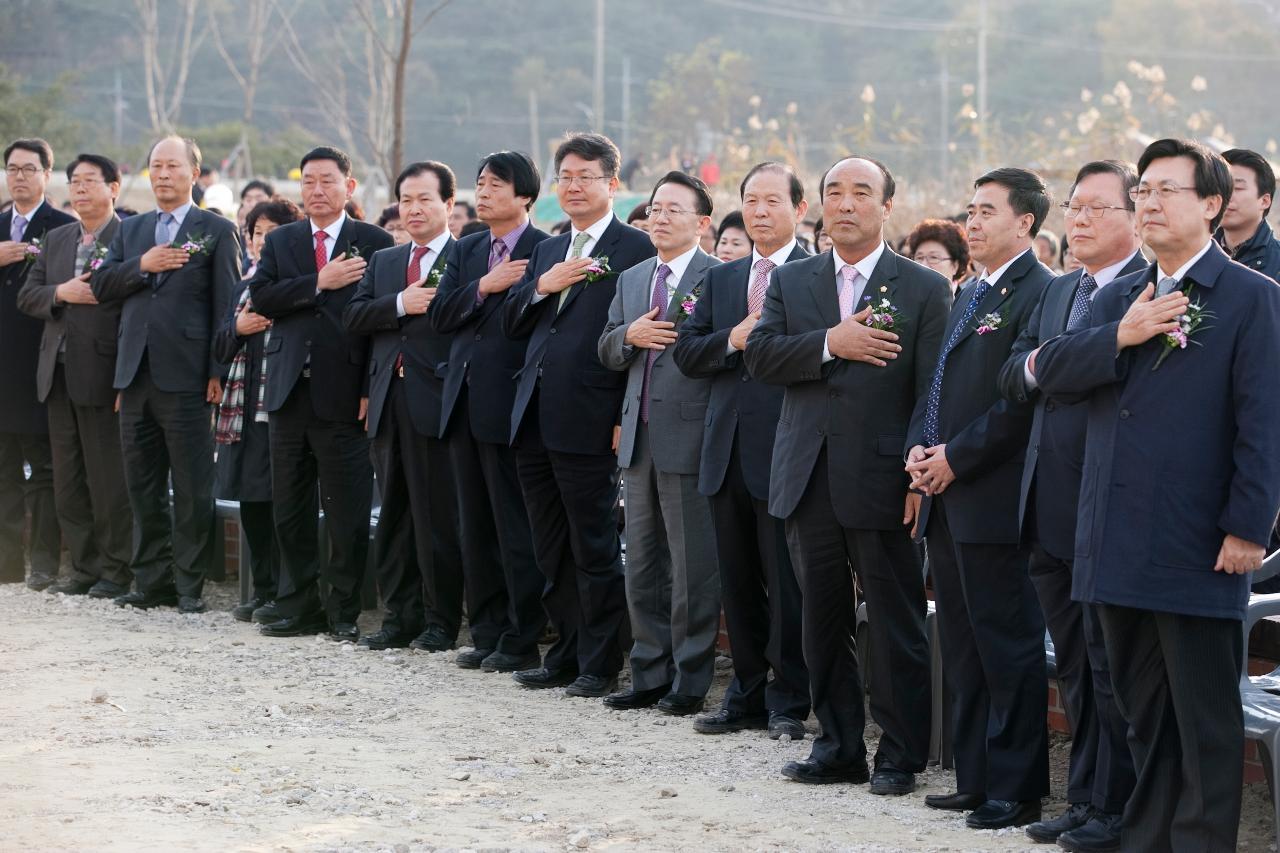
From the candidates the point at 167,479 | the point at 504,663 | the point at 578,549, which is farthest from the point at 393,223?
the point at 578,549

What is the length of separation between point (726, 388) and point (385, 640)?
2534mm

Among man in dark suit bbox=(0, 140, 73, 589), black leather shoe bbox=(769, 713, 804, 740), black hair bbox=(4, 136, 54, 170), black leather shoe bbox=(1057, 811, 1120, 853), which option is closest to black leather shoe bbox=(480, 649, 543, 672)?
black leather shoe bbox=(769, 713, 804, 740)

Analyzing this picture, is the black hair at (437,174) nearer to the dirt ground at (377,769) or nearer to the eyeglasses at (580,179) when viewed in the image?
the eyeglasses at (580,179)

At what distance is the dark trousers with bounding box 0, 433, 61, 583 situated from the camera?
9.79m

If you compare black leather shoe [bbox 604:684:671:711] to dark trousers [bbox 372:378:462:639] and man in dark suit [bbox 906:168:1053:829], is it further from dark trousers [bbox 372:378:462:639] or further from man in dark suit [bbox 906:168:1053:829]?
man in dark suit [bbox 906:168:1053:829]

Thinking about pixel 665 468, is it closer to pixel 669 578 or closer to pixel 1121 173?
pixel 669 578

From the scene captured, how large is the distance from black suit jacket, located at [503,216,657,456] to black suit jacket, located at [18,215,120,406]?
3.03 meters

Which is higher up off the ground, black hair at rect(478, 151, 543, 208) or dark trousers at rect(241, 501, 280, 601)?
black hair at rect(478, 151, 543, 208)

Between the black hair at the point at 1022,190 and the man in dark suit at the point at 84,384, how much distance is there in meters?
5.58

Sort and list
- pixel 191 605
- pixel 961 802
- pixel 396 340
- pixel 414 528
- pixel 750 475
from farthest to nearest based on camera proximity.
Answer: pixel 191 605
pixel 414 528
pixel 396 340
pixel 750 475
pixel 961 802

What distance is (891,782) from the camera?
18.2ft

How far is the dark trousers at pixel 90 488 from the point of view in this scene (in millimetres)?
9336

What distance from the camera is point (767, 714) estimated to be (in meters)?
6.52

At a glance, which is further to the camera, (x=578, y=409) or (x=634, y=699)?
(x=578, y=409)
